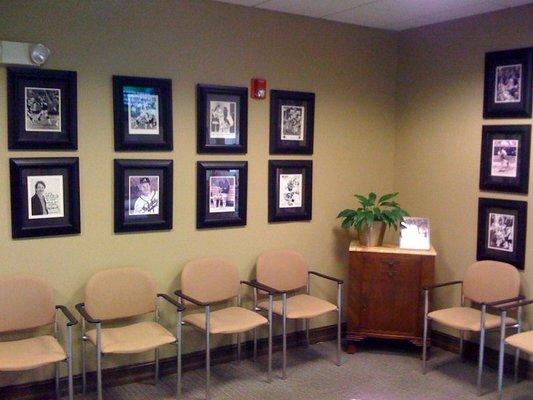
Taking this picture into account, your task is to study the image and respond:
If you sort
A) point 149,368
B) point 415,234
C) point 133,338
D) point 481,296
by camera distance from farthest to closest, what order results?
1. point 415,234
2. point 481,296
3. point 149,368
4. point 133,338

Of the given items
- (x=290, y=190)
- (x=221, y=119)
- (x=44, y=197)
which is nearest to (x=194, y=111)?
(x=221, y=119)

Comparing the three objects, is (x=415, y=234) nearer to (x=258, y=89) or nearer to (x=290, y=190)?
(x=290, y=190)

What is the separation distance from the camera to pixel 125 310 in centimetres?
351

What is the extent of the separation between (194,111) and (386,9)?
153 centimetres

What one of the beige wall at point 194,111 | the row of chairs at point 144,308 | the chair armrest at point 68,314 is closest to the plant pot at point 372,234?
the beige wall at point 194,111

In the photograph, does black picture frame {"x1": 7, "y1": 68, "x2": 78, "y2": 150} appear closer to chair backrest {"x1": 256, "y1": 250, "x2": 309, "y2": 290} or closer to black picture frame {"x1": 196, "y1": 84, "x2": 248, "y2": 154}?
black picture frame {"x1": 196, "y1": 84, "x2": 248, "y2": 154}

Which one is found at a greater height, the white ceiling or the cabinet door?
the white ceiling

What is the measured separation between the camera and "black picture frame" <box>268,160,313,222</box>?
13.8ft

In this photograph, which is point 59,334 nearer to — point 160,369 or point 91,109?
point 160,369

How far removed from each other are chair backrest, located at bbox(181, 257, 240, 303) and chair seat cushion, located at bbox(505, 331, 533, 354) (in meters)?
1.80

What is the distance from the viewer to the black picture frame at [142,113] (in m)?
3.51

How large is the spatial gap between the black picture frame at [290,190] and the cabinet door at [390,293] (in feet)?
1.97

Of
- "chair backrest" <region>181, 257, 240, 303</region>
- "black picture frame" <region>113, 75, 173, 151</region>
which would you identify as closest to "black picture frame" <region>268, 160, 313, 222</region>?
"chair backrest" <region>181, 257, 240, 303</region>

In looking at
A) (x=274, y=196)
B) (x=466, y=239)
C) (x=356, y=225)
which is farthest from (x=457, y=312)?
(x=274, y=196)
